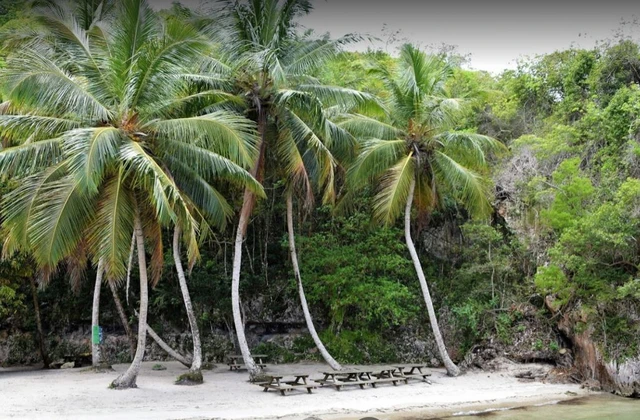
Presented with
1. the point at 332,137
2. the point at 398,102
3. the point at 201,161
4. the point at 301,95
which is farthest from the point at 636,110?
the point at 201,161

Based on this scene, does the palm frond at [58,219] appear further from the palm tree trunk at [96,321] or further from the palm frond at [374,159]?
the palm frond at [374,159]

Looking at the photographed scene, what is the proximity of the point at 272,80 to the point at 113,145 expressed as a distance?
5215mm

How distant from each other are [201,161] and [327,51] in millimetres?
5209

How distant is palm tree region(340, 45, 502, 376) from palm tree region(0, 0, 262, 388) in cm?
439

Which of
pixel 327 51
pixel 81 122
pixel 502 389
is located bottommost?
pixel 502 389

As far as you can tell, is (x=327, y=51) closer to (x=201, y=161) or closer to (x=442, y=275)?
(x=201, y=161)

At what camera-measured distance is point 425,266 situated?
21234 millimetres

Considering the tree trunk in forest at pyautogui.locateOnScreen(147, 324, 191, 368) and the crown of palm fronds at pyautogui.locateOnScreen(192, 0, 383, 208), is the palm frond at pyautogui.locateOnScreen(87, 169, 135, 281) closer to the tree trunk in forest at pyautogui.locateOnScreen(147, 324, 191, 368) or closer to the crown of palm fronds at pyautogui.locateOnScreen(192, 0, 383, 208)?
the crown of palm fronds at pyautogui.locateOnScreen(192, 0, 383, 208)

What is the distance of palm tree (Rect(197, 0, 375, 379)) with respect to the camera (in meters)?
15.5

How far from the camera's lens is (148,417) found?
34.9 feet

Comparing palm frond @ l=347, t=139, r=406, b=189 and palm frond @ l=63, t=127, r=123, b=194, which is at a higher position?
palm frond @ l=347, t=139, r=406, b=189

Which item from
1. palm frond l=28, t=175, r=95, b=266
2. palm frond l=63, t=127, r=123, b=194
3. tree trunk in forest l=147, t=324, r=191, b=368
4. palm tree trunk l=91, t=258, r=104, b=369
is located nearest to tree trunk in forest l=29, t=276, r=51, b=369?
palm tree trunk l=91, t=258, r=104, b=369

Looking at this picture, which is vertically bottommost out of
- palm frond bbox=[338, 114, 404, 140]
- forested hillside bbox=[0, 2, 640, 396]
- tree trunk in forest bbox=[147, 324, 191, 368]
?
tree trunk in forest bbox=[147, 324, 191, 368]

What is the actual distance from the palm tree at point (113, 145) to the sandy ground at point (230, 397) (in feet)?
4.62
